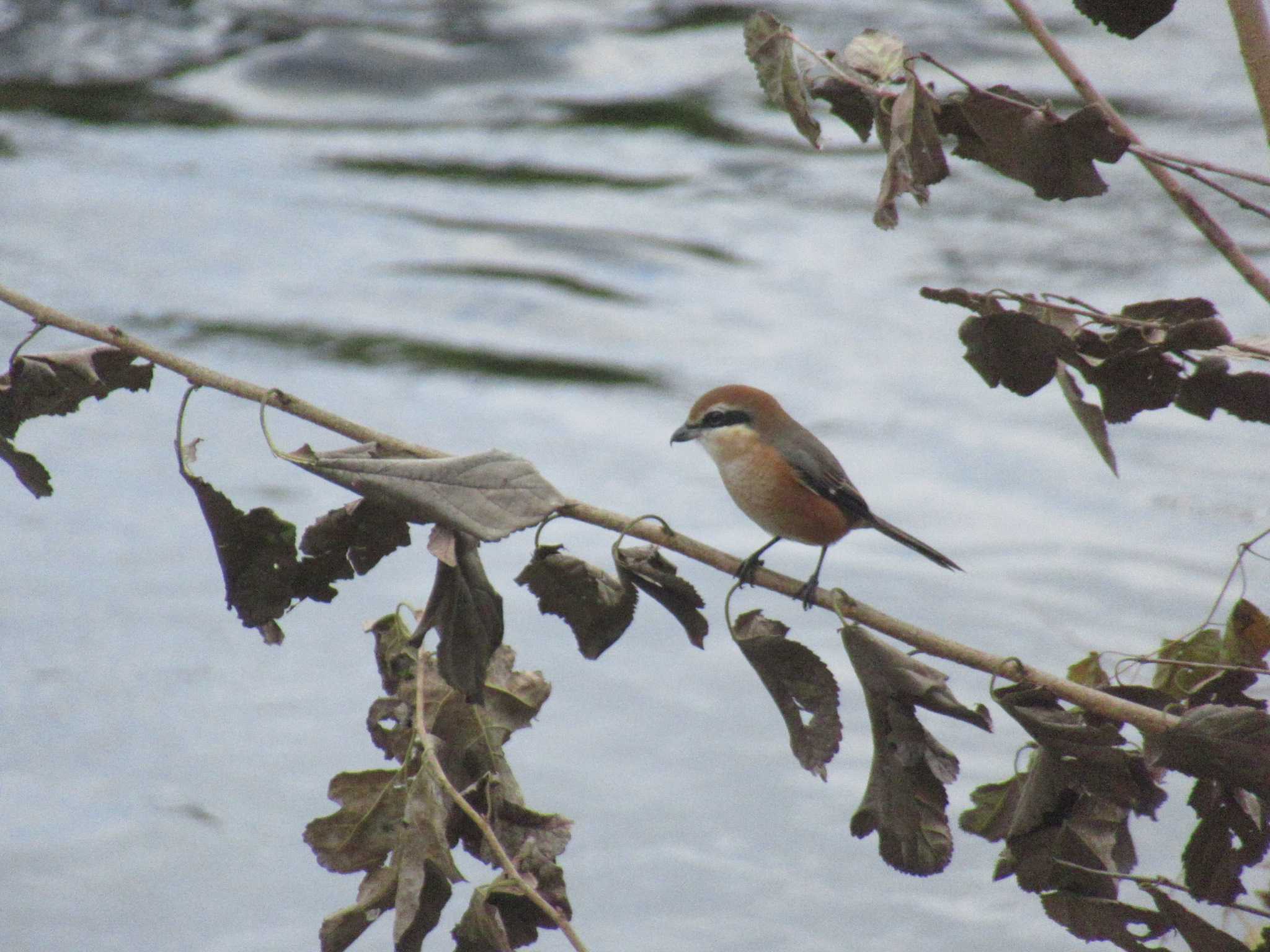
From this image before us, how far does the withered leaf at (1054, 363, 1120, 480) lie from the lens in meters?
2.11

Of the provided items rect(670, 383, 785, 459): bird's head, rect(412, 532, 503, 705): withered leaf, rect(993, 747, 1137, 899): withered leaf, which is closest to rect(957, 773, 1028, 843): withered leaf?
rect(993, 747, 1137, 899): withered leaf

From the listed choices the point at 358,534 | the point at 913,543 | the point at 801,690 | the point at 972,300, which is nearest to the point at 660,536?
the point at 801,690

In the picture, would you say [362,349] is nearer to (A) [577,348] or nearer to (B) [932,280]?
(A) [577,348]

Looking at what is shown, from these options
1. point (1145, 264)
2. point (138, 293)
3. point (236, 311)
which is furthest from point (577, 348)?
point (1145, 264)

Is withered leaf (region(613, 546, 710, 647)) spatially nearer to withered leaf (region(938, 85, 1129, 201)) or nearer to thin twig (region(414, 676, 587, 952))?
thin twig (region(414, 676, 587, 952))

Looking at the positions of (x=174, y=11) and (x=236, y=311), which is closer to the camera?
(x=236, y=311)

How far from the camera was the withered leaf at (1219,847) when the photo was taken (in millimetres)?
2244

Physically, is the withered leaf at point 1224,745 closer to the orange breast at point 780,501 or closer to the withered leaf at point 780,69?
the withered leaf at point 780,69

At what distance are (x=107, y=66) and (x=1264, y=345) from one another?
1062 centimetres

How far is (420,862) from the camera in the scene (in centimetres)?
224

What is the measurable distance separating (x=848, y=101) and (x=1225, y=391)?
66 cm

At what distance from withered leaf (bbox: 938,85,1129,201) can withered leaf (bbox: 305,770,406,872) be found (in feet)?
4.24

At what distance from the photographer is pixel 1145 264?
8672mm

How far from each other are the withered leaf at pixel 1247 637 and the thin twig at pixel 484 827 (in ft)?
3.64
